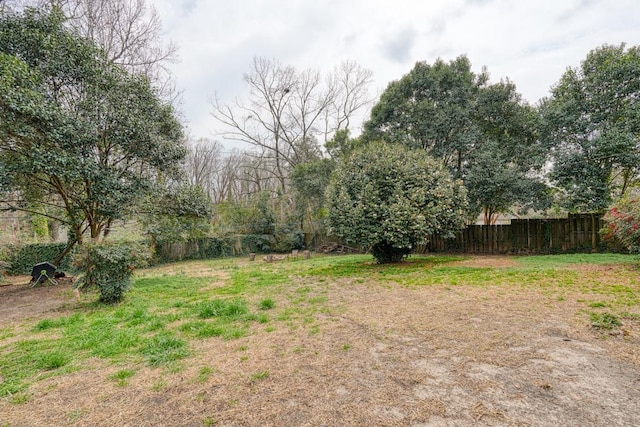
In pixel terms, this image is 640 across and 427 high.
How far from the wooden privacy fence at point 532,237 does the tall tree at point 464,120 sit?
1088 millimetres

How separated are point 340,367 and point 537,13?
10393mm

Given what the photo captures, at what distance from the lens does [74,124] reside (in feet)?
22.6

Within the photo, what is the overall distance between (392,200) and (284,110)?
18392 mm

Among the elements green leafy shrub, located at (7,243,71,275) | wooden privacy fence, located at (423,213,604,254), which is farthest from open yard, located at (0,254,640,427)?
green leafy shrub, located at (7,243,71,275)

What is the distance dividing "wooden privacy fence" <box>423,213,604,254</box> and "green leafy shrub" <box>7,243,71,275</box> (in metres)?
17.1

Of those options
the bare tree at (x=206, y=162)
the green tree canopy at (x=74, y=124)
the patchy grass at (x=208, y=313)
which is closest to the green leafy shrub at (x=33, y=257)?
the green tree canopy at (x=74, y=124)

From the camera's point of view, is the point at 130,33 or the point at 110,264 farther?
the point at 130,33

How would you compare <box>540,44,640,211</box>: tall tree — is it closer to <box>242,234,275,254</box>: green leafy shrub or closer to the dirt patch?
the dirt patch

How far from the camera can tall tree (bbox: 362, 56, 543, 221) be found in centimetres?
1283

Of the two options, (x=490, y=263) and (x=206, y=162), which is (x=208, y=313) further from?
(x=206, y=162)

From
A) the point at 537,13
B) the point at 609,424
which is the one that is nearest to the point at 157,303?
the point at 609,424

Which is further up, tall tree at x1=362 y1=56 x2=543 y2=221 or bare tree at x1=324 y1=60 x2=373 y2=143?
bare tree at x1=324 y1=60 x2=373 y2=143

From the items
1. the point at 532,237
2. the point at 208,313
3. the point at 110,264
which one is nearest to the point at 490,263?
the point at 532,237

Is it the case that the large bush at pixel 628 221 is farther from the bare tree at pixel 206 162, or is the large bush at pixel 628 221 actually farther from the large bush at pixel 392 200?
the bare tree at pixel 206 162
